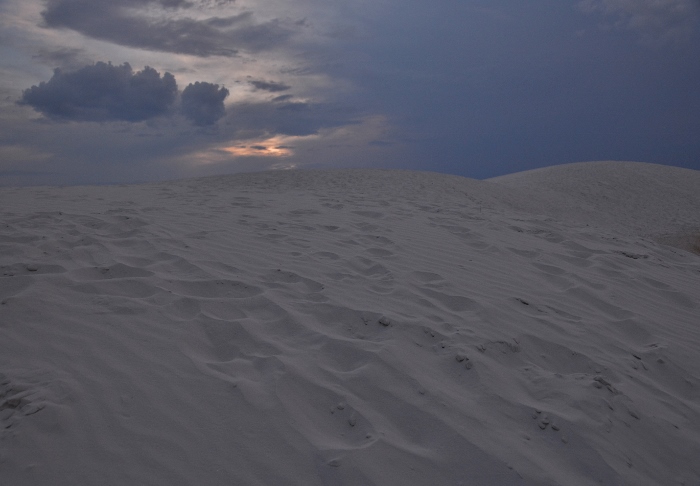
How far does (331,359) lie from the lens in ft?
8.70

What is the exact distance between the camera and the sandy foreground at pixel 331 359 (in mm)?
1967

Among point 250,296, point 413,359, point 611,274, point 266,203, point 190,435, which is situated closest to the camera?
point 190,435

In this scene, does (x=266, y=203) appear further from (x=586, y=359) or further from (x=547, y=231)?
(x=586, y=359)

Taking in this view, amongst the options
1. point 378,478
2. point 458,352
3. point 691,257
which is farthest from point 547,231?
point 378,478

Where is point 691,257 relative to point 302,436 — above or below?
below

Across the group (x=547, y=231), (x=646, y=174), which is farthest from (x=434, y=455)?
(x=646, y=174)

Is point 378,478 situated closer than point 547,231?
Yes

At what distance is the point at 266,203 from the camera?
307 inches

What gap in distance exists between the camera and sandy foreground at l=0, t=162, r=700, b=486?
1.97 meters

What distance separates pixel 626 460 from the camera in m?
2.16

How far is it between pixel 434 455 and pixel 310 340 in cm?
105

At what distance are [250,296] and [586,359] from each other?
229 cm

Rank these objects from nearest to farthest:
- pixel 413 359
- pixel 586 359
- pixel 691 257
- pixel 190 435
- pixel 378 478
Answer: pixel 378 478, pixel 190 435, pixel 413 359, pixel 586 359, pixel 691 257

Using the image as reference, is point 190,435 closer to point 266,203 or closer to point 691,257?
point 266,203
